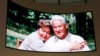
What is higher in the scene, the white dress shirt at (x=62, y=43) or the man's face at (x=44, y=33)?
the man's face at (x=44, y=33)

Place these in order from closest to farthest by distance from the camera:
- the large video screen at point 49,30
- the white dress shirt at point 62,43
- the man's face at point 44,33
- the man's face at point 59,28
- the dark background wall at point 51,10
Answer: the dark background wall at point 51,10 < the large video screen at point 49,30 < the white dress shirt at point 62,43 < the man's face at point 44,33 < the man's face at point 59,28

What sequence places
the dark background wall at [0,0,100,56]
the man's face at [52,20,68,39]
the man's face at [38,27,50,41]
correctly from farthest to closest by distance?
the man's face at [52,20,68,39] → the man's face at [38,27,50,41] → the dark background wall at [0,0,100,56]

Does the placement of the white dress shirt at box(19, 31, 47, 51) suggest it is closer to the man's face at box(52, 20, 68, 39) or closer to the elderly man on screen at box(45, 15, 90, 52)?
the elderly man on screen at box(45, 15, 90, 52)

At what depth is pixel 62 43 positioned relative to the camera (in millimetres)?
7926

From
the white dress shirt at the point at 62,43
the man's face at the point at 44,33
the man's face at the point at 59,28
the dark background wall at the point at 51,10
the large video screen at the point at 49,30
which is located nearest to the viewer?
the dark background wall at the point at 51,10

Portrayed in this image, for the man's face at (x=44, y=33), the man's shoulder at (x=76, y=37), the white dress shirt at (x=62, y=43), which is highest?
the man's face at (x=44, y=33)

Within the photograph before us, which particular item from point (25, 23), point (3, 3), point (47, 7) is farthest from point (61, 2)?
point (3, 3)

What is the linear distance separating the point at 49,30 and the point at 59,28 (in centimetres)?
40

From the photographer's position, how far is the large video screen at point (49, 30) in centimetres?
743

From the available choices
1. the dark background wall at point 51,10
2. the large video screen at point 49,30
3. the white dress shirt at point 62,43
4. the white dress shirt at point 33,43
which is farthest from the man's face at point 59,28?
the white dress shirt at point 33,43

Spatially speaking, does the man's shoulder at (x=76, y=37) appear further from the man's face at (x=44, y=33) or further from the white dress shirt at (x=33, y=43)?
the white dress shirt at (x=33, y=43)

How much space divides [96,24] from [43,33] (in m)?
2.10

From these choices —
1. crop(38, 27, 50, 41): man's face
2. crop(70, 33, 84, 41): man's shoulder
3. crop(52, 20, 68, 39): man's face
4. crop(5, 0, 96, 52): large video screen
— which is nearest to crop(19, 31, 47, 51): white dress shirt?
crop(5, 0, 96, 52): large video screen

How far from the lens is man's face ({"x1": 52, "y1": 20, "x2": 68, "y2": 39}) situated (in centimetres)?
808
